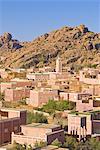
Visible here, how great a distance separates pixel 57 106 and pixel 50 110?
719mm

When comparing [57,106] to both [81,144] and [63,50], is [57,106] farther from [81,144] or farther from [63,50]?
[63,50]

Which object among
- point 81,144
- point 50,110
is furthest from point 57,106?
point 81,144

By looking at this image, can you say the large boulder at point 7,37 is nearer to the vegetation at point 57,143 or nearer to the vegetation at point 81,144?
the vegetation at point 81,144

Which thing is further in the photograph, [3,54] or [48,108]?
[3,54]

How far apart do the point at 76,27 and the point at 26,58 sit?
6.84 metres

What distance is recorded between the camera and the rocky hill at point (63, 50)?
43625 mm

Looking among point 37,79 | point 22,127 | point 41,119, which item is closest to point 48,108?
point 41,119

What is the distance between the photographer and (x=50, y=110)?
70.9ft

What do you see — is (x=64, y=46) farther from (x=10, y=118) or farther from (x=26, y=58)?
(x=10, y=118)

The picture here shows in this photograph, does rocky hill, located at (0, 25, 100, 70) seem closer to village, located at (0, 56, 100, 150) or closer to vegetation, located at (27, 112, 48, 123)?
A: village, located at (0, 56, 100, 150)

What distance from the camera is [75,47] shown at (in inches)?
1831

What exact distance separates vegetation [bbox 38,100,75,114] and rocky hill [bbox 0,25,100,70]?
17.9 metres

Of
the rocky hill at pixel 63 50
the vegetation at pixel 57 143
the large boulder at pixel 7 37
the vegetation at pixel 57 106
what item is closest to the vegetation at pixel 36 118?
the vegetation at pixel 57 106

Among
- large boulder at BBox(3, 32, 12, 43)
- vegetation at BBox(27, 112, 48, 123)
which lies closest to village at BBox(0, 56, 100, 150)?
vegetation at BBox(27, 112, 48, 123)
